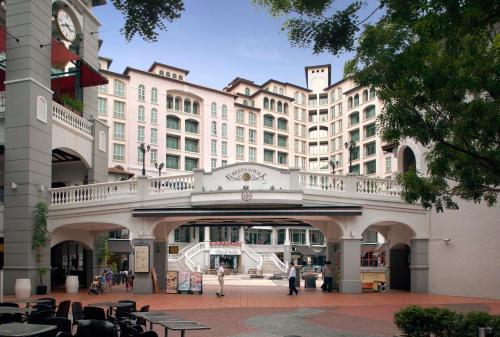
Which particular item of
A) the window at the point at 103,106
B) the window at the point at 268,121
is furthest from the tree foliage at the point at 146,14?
the window at the point at 268,121

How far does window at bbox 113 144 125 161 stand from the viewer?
226 ft

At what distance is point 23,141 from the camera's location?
1015 inches

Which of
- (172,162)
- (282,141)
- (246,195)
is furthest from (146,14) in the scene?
(282,141)

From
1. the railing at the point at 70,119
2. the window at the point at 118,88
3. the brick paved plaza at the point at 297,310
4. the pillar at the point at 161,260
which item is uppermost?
the window at the point at 118,88

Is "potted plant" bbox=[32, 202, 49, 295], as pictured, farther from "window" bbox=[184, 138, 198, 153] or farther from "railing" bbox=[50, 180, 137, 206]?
"window" bbox=[184, 138, 198, 153]

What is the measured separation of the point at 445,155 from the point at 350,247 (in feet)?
47.2

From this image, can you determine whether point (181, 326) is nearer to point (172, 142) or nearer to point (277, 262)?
point (277, 262)

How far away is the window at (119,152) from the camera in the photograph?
2712 inches

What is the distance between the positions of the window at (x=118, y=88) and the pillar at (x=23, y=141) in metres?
42.5

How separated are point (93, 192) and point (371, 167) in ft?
194

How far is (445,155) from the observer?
11.8m

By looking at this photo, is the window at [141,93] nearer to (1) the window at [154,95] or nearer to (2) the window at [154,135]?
(1) the window at [154,95]

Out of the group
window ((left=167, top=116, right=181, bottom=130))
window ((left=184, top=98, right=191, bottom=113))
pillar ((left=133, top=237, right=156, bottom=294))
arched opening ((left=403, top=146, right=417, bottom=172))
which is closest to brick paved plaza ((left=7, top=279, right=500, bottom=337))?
pillar ((left=133, top=237, right=156, bottom=294))

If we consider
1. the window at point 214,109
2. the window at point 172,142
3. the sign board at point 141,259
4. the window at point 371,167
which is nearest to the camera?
the sign board at point 141,259
